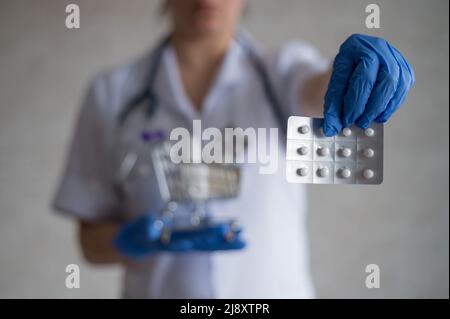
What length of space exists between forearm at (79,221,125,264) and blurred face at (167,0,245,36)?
41 cm

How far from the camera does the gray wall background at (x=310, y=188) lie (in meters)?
1.19

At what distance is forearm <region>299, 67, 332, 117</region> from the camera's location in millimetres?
721

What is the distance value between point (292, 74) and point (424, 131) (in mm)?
544

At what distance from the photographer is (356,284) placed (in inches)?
48.1

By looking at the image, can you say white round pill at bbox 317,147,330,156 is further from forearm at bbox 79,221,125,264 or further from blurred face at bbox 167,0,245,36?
forearm at bbox 79,221,125,264

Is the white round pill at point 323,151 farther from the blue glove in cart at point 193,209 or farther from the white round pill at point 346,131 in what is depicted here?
the blue glove in cart at point 193,209

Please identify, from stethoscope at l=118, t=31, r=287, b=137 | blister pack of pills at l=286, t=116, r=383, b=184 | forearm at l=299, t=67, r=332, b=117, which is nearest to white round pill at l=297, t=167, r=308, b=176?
blister pack of pills at l=286, t=116, r=383, b=184

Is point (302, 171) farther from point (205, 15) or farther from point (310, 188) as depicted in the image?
point (310, 188)

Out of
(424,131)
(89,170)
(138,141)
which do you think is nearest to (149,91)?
(138,141)

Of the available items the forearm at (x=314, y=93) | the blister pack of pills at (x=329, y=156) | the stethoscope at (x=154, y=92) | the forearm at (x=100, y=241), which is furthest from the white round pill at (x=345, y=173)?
the forearm at (x=100, y=241)

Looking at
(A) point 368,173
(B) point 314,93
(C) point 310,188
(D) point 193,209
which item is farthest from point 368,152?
(C) point 310,188

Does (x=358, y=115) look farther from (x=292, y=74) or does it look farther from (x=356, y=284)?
(x=356, y=284)

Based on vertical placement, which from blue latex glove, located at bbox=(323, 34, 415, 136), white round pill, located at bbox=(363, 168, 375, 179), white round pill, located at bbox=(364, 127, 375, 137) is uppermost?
blue latex glove, located at bbox=(323, 34, 415, 136)
